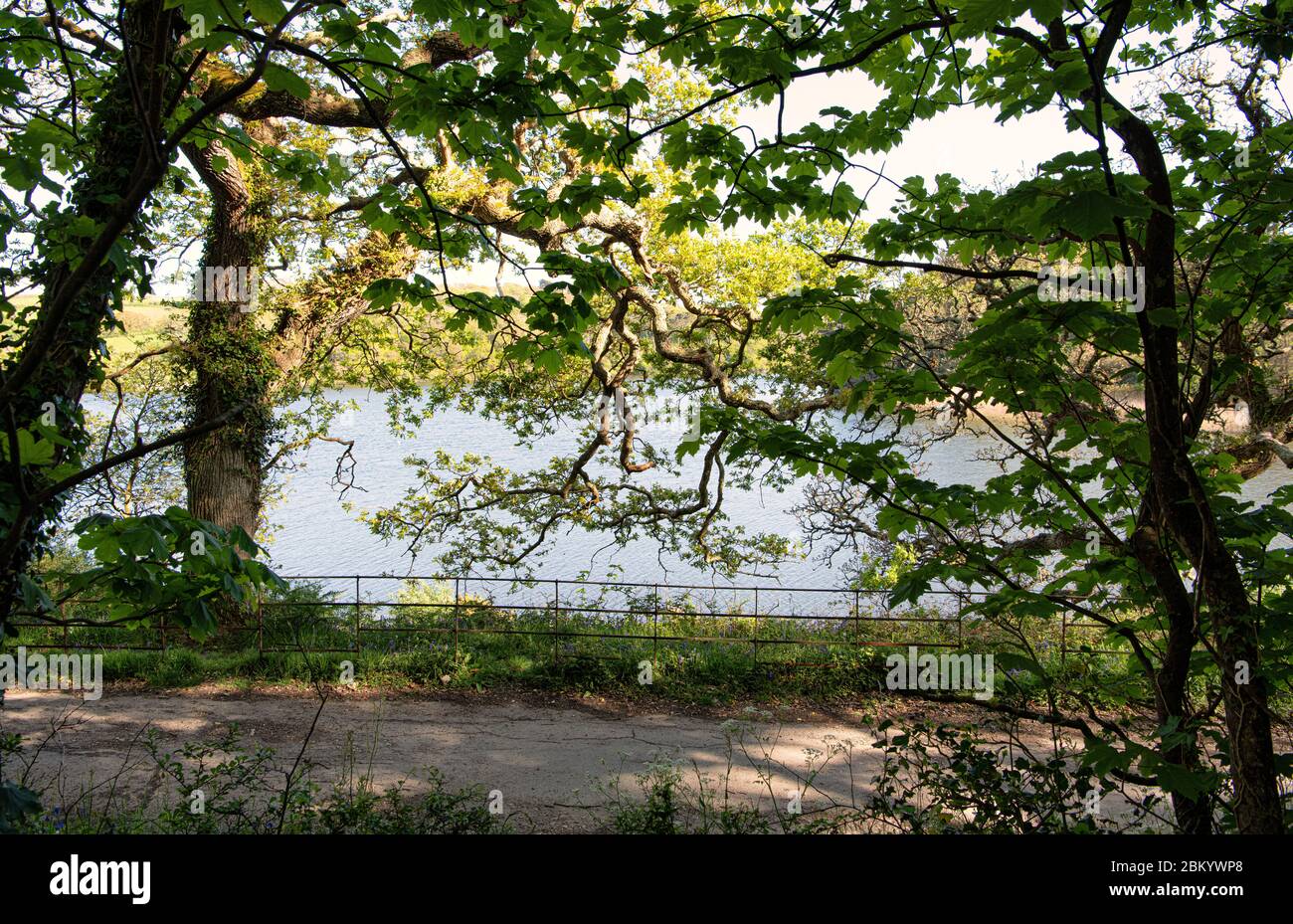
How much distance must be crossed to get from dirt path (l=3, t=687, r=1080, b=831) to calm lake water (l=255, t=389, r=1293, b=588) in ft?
11.0

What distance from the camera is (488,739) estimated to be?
832 centimetres

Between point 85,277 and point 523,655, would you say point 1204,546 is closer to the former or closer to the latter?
point 85,277

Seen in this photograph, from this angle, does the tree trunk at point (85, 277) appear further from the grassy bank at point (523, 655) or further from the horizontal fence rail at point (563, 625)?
the horizontal fence rail at point (563, 625)

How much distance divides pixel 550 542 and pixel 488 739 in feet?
22.3

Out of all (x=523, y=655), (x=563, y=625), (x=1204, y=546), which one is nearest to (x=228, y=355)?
(x=523, y=655)

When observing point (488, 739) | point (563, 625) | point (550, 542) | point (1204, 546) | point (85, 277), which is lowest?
point (488, 739)

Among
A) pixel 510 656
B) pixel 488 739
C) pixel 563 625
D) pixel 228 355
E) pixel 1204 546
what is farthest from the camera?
pixel 563 625

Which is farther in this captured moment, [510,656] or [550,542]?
[550,542]

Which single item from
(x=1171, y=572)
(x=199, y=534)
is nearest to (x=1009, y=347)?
(x=1171, y=572)

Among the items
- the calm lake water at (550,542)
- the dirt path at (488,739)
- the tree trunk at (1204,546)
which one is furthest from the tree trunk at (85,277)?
the calm lake water at (550,542)

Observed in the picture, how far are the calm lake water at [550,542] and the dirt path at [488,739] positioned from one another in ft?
11.0

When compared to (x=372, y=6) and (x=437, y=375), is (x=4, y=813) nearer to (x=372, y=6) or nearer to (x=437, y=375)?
(x=372, y=6)

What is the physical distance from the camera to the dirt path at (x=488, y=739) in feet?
22.3
